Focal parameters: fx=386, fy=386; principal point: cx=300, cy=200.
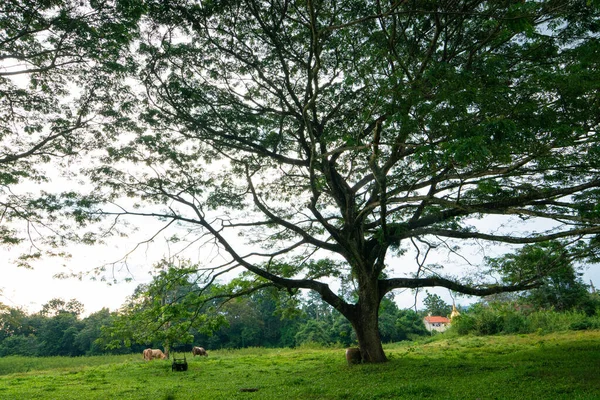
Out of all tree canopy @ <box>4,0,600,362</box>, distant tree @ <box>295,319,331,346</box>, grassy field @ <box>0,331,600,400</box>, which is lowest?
grassy field @ <box>0,331,600,400</box>

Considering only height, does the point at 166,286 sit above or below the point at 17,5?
below

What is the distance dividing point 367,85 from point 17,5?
6.69 meters

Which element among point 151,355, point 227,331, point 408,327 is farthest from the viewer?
point 227,331

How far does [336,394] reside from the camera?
726 centimetres

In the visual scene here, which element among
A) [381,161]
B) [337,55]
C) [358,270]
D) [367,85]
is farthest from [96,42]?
[358,270]

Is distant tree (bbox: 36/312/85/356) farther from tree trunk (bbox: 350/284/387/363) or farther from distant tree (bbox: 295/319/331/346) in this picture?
tree trunk (bbox: 350/284/387/363)

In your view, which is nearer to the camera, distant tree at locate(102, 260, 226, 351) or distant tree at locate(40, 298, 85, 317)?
distant tree at locate(102, 260, 226, 351)

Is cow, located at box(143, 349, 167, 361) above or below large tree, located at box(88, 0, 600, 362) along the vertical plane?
below

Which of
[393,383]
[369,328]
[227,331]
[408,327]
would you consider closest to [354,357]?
[369,328]

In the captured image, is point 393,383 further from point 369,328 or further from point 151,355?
point 151,355

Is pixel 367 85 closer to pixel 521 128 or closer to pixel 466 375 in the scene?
pixel 521 128

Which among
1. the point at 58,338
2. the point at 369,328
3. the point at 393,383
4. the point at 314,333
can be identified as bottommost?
the point at 393,383

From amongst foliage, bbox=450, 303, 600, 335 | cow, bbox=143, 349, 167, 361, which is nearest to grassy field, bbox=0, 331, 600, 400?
cow, bbox=143, 349, 167, 361

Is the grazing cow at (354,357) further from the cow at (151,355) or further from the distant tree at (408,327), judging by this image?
the distant tree at (408,327)
